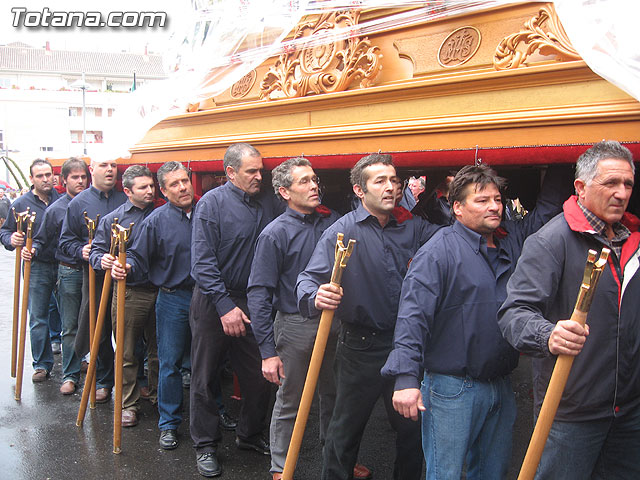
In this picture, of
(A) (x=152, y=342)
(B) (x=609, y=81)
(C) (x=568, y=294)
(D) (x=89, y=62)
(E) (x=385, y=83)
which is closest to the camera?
(C) (x=568, y=294)

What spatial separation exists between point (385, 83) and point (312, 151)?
0.57m

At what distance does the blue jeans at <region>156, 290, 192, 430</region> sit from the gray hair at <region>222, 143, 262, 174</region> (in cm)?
95

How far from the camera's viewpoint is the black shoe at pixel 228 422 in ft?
15.1

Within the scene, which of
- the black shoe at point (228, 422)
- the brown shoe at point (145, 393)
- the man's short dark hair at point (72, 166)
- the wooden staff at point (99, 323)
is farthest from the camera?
the man's short dark hair at point (72, 166)

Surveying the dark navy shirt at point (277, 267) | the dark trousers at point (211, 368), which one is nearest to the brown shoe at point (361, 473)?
the dark trousers at point (211, 368)

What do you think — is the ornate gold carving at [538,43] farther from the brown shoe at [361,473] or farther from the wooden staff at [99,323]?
the wooden staff at [99,323]

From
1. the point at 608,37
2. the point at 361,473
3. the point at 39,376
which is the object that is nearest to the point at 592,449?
the point at 608,37

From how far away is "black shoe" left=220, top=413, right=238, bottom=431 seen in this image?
4.60 metres

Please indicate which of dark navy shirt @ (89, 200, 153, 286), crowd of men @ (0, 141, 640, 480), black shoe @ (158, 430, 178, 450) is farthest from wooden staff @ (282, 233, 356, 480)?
dark navy shirt @ (89, 200, 153, 286)

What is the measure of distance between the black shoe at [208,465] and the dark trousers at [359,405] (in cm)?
88

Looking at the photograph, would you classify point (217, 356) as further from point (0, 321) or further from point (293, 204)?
point (0, 321)

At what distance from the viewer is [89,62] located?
181ft

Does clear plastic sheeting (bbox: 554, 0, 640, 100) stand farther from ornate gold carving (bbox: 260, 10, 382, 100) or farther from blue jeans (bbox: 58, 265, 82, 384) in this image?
blue jeans (bbox: 58, 265, 82, 384)

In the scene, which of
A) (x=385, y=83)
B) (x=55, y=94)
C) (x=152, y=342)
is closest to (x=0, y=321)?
(x=152, y=342)
